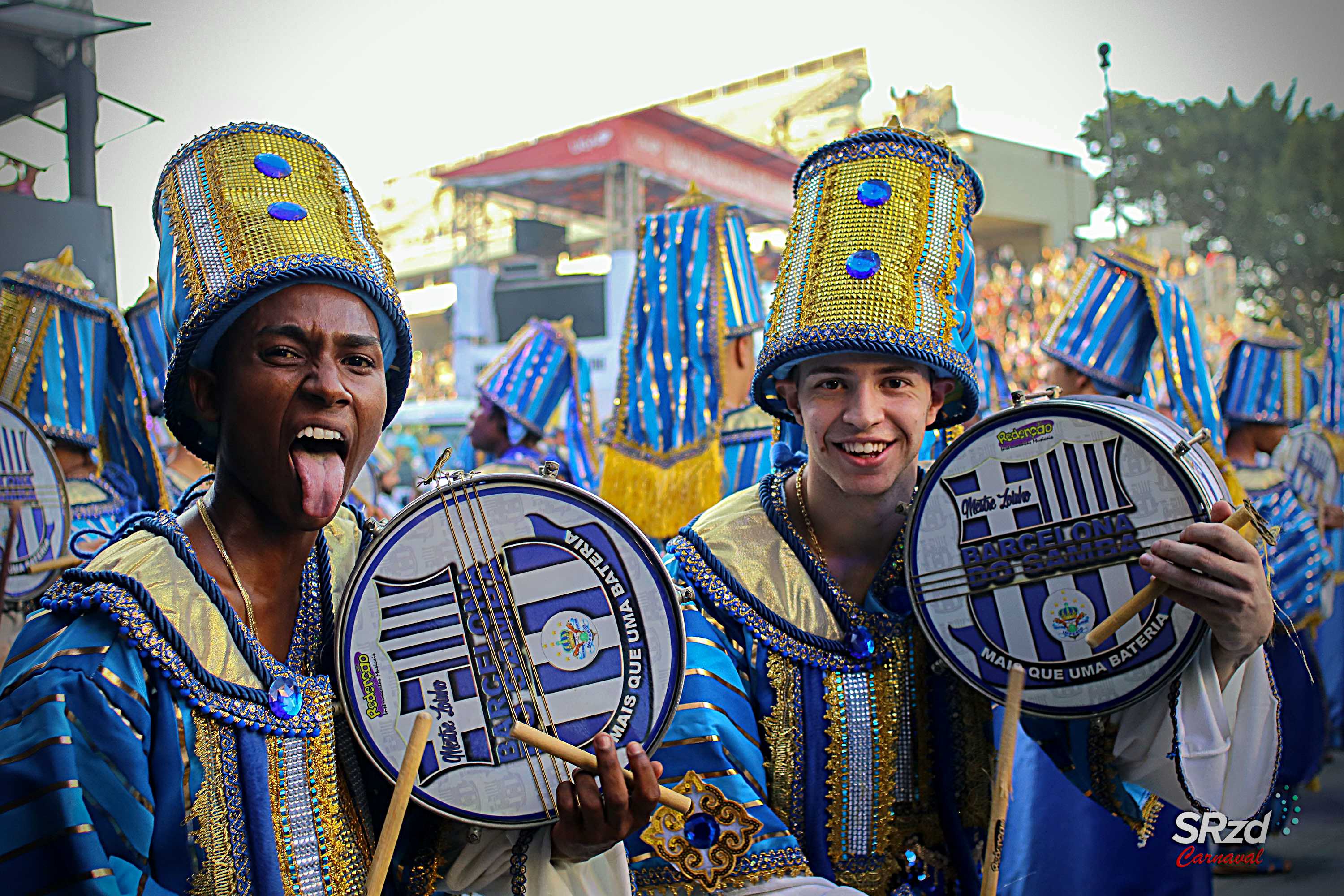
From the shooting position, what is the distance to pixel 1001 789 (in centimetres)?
154

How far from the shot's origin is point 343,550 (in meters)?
1.89

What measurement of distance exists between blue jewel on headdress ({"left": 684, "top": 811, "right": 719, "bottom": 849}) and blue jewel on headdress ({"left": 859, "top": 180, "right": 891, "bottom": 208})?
1.17m

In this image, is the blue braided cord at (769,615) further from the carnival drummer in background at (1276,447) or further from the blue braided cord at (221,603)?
the carnival drummer in background at (1276,447)

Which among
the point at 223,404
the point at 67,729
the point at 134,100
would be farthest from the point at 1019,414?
the point at 134,100

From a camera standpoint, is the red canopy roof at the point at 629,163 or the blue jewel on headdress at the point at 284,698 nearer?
the blue jewel on headdress at the point at 284,698

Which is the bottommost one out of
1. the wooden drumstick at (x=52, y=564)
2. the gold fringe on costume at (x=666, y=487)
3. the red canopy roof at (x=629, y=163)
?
the wooden drumstick at (x=52, y=564)

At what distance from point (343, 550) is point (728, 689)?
0.71 m

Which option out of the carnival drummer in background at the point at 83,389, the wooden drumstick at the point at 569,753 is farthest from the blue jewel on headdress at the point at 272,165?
the carnival drummer in background at the point at 83,389

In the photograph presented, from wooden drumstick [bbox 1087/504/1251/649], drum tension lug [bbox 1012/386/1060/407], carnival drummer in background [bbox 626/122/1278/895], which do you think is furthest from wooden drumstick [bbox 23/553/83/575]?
wooden drumstick [bbox 1087/504/1251/649]

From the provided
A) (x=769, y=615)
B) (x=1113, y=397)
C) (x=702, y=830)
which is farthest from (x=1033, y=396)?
(x=702, y=830)

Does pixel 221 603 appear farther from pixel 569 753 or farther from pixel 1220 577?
pixel 1220 577

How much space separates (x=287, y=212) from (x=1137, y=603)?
141cm

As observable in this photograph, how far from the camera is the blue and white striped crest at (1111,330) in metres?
4.80

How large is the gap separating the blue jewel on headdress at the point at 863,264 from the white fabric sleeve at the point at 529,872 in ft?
3.62
